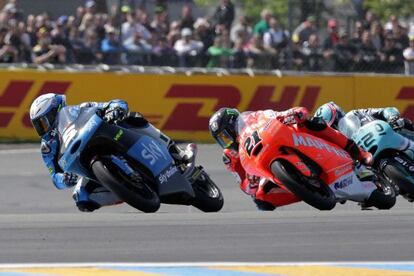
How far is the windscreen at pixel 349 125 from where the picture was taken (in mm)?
11625

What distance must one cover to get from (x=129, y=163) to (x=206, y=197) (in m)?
0.84

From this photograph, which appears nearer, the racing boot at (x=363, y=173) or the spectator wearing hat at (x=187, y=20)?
the racing boot at (x=363, y=173)

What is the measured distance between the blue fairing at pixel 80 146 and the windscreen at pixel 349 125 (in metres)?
2.48

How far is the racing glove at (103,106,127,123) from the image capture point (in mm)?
10617

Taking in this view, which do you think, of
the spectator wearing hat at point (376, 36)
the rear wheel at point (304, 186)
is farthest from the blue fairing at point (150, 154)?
the spectator wearing hat at point (376, 36)

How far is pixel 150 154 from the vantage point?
10602 millimetres

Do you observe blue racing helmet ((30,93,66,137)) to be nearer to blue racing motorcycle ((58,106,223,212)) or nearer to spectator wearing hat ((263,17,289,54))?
blue racing motorcycle ((58,106,223,212))

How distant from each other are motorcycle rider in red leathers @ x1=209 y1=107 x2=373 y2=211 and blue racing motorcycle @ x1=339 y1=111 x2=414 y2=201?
1.15ft

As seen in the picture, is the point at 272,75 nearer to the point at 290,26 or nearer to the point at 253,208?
the point at 290,26

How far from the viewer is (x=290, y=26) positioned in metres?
18.8

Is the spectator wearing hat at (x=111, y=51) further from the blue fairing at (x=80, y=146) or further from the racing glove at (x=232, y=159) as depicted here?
the blue fairing at (x=80, y=146)

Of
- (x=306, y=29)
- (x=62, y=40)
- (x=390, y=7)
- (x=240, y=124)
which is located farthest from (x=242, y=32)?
(x=240, y=124)

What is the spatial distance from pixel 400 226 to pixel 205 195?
284 centimetres

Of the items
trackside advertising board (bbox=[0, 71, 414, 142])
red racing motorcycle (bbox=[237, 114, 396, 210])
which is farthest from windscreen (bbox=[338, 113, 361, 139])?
trackside advertising board (bbox=[0, 71, 414, 142])
